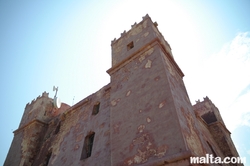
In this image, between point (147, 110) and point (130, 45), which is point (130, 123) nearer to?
point (147, 110)

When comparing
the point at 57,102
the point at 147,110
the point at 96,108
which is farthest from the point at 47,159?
the point at 147,110

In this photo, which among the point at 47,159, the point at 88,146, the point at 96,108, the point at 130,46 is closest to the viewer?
the point at 88,146

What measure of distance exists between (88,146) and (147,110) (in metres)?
3.82

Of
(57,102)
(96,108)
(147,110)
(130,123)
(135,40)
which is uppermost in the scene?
(57,102)

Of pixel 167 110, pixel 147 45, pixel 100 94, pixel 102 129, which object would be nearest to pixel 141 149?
pixel 167 110

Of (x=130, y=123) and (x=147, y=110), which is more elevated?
(x=147, y=110)

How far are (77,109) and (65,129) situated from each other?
1.31m

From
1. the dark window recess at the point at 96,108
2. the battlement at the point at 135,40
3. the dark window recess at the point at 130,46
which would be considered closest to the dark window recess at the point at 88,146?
the dark window recess at the point at 96,108

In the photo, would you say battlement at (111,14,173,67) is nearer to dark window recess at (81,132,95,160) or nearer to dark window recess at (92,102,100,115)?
dark window recess at (92,102,100,115)

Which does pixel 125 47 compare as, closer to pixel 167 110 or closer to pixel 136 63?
pixel 136 63

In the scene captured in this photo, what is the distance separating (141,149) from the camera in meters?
4.75

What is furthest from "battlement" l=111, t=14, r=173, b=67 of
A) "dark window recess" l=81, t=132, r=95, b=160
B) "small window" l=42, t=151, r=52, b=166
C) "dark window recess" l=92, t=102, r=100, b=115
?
"small window" l=42, t=151, r=52, b=166

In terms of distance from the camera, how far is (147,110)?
5.45 metres

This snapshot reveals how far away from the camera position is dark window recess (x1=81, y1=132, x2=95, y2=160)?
7345mm
